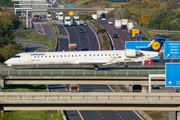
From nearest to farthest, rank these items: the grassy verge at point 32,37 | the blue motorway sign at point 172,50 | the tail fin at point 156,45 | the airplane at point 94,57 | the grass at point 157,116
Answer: the airplane at point 94,57
the grass at point 157,116
the tail fin at point 156,45
the blue motorway sign at point 172,50
the grassy verge at point 32,37

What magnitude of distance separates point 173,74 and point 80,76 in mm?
17071

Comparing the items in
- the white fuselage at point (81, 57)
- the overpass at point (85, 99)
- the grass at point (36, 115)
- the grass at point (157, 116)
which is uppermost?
the white fuselage at point (81, 57)

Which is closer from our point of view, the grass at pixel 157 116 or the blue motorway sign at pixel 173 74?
the blue motorway sign at pixel 173 74

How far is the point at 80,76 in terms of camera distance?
52.8m

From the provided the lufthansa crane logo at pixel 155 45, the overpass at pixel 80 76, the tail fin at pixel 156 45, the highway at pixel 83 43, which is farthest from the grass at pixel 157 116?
the lufthansa crane logo at pixel 155 45

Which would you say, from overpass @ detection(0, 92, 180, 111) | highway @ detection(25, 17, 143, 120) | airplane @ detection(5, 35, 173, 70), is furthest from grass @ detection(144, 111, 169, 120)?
overpass @ detection(0, 92, 180, 111)

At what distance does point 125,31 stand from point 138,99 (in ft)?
321

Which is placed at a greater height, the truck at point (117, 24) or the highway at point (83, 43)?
the truck at point (117, 24)

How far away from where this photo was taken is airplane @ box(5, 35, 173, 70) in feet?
178

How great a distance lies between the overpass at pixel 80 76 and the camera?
172 ft

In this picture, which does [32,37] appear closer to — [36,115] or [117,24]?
[117,24]

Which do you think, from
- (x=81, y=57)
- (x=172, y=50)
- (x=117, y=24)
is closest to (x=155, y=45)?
(x=172, y=50)

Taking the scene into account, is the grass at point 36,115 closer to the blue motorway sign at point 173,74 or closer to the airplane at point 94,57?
the airplane at point 94,57

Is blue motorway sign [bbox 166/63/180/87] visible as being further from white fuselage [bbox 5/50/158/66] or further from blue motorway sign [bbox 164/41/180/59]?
blue motorway sign [bbox 164/41/180/59]
